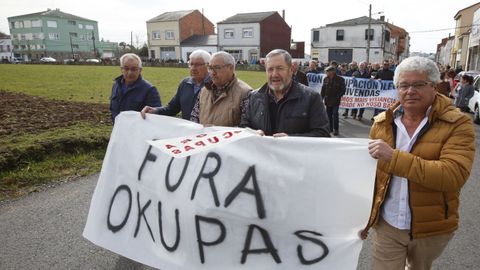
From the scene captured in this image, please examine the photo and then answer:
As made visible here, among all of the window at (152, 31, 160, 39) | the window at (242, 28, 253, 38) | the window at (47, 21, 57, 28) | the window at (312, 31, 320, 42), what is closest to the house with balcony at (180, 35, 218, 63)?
the window at (242, 28, 253, 38)

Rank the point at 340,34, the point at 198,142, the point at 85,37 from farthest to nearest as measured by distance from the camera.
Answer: the point at 85,37
the point at 340,34
the point at 198,142

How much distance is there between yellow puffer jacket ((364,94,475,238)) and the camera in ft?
6.68

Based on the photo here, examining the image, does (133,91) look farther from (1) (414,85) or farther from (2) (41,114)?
(2) (41,114)

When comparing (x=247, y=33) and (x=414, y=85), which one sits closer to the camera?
(x=414, y=85)

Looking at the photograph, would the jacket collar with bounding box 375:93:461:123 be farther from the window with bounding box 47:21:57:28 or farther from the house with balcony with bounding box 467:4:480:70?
the window with bounding box 47:21:57:28

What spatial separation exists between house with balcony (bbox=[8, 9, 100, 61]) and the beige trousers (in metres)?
102

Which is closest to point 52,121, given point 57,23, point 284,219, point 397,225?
point 284,219

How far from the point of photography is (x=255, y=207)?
99.7 inches

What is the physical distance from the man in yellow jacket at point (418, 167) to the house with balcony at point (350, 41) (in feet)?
194

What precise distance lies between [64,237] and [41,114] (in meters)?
7.23

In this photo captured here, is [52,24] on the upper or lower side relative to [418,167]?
upper

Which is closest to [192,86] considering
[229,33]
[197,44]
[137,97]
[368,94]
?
[137,97]

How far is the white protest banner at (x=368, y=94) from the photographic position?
12.2 meters

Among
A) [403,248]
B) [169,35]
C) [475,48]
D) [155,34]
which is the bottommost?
[403,248]
